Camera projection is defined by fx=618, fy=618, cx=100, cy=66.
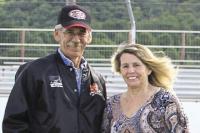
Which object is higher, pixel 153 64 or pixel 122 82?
pixel 153 64

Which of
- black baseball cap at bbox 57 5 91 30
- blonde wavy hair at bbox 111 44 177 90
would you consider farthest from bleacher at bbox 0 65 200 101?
black baseball cap at bbox 57 5 91 30

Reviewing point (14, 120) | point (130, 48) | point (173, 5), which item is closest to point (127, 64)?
point (130, 48)

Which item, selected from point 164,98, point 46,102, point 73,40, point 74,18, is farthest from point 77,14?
point 164,98

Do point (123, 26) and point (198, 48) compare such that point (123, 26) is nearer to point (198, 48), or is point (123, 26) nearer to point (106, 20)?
point (106, 20)

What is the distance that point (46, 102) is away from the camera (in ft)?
11.5

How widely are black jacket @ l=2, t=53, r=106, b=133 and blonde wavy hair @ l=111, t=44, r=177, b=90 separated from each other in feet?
1.14

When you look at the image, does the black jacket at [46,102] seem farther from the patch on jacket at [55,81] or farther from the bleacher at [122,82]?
the bleacher at [122,82]

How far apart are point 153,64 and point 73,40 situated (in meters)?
0.54

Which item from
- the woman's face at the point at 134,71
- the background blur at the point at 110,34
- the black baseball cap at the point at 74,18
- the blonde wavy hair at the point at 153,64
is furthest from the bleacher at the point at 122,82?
the black baseball cap at the point at 74,18

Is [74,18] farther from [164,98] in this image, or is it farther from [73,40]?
[164,98]

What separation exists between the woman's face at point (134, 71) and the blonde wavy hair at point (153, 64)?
28mm

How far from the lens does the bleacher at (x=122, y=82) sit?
8.43 metres

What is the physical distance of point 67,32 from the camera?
11.8 ft

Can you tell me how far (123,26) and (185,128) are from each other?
5.91m
